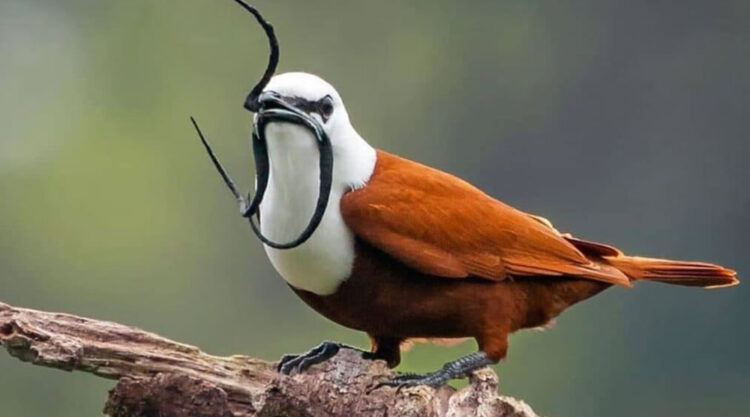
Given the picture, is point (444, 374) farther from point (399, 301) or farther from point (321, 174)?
point (321, 174)

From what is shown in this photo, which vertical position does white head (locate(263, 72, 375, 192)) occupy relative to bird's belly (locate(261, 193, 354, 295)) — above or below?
above

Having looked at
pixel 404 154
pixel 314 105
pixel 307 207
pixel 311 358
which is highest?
pixel 404 154

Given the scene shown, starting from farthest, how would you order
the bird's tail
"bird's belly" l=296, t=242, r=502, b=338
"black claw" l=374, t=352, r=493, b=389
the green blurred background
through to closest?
the green blurred background, the bird's tail, "bird's belly" l=296, t=242, r=502, b=338, "black claw" l=374, t=352, r=493, b=389

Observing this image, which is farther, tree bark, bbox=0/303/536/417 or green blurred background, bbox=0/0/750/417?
green blurred background, bbox=0/0/750/417

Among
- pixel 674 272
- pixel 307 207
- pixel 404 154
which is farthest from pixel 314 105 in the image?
pixel 404 154

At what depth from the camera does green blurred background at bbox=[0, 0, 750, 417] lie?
4.63m

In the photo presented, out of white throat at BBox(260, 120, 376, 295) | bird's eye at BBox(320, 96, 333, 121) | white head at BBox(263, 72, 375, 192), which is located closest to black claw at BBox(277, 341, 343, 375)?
white throat at BBox(260, 120, 376, 295)

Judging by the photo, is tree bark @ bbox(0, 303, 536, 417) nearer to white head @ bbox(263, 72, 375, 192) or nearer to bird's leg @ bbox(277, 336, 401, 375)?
bird's leg @ bbox(277, 336, 401, 375)

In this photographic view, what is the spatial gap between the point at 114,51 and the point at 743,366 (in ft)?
7.71

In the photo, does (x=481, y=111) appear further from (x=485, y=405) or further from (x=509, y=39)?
(x=485, y=405)

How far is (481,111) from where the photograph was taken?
5.02m

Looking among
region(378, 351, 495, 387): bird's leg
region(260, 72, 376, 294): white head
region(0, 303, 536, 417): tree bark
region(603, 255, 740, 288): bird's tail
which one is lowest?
region(0, 303, 536, 417): tree bark

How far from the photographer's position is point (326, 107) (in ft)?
7.14

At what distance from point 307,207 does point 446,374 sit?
31 centimetres
